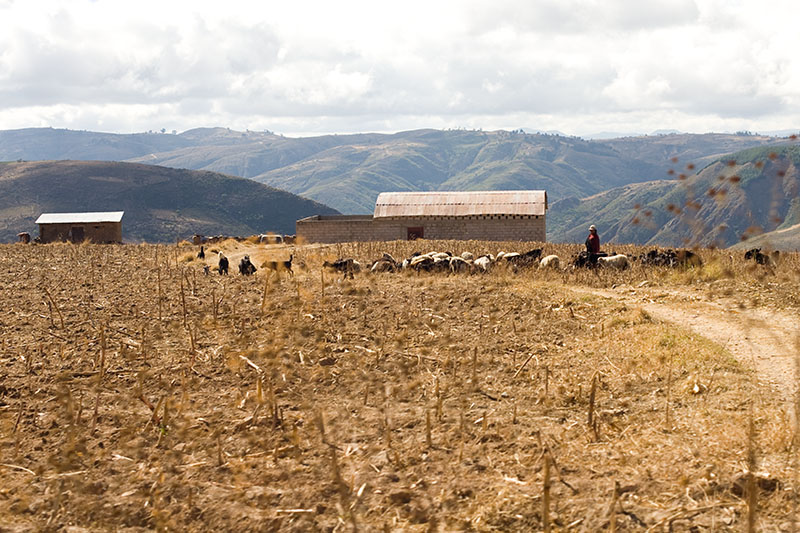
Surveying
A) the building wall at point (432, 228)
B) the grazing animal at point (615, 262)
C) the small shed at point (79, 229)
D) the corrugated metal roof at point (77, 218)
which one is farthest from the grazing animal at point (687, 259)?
the corrugated metal roof at point (77, 218)

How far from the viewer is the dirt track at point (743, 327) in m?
9.80

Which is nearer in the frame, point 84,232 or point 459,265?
point 459,265

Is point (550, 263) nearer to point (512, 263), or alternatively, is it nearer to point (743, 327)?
point (512, 263)

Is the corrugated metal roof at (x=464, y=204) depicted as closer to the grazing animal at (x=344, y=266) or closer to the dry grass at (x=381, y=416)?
the grazing animal at (x=344, y=266)

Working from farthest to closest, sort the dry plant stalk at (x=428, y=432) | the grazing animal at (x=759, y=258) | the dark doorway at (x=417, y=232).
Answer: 1. the dark doorway at (x=417, y=232)
2. the grazing animal at (x=759, y=258)
3. the dry plant stalk at (x=428, y=432)

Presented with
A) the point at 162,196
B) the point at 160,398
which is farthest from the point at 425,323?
the point at 162,196

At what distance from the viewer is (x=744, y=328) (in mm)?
11953

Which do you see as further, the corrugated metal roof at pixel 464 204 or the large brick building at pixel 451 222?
the corrugated metal roof at pixel 464 204

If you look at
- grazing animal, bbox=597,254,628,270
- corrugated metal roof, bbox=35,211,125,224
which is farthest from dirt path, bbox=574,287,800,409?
corrugated metal roof, bbox=35,211,125,224

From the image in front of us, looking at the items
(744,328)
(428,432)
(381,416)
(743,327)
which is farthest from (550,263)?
(428,432)

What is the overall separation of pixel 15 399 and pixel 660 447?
343 inches

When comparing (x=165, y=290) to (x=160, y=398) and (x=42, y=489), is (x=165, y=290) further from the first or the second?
(x=42, y=489)

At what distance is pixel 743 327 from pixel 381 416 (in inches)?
272

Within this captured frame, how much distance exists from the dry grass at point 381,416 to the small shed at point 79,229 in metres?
34.0
